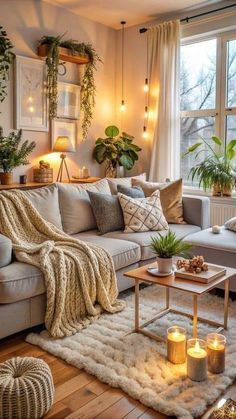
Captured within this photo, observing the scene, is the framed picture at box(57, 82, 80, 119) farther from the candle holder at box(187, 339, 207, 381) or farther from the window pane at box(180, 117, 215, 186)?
the candle holder at box(187, 339, 207, 381)

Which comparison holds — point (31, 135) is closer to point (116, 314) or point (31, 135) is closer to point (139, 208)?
point (139, 208)

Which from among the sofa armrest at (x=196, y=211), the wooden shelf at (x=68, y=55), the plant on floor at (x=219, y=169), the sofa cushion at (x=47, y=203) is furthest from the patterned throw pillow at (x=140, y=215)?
the wooden shelf at (x=68, y=55)

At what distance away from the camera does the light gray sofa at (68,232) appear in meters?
2.26

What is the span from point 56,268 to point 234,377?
1.18 meters

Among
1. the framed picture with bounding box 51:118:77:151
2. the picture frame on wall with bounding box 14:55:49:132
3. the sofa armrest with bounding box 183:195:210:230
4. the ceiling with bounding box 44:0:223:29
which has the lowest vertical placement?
the sofa armrest with bounding box 183:195:210:230

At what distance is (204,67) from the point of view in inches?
182

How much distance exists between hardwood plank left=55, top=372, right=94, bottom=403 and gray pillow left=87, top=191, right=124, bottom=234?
1.53 meters

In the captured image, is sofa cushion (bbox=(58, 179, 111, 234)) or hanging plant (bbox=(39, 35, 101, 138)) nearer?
sofa cushion (bbox=(58, 179, 111, 234))

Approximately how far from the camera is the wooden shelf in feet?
13.9

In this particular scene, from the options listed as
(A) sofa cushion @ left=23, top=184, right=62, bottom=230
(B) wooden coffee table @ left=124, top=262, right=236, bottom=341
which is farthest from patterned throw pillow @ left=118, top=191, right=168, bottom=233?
(B) wooden coffee table @ left=124, top=262, right=236, bottom=341

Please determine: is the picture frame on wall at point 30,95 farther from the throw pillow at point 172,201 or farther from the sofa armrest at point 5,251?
the sofa armrest at point 5,251

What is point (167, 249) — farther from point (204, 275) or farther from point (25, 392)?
point (25, 392)

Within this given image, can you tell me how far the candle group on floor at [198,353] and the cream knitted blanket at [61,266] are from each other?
2.17 feet

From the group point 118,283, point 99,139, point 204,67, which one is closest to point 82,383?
point 118,283
